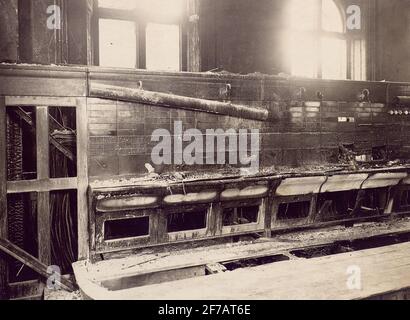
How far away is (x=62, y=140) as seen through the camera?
16.3 ft

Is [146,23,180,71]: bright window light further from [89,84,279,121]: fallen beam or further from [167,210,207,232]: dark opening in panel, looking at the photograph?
[167,210,207,232]: dark opening in panel

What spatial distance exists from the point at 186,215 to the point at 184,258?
0.85 metres

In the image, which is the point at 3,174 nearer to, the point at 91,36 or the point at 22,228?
the point at 22,228

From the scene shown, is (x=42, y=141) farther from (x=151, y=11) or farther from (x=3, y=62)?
(x=151, y=11)

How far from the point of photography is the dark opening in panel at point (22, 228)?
478 cm

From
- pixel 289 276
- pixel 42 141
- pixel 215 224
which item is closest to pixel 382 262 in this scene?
pixel 289 276

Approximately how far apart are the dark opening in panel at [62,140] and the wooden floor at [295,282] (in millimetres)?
2012

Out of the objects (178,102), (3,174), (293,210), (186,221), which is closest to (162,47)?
(178,102)

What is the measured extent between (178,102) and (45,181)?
2230 mm

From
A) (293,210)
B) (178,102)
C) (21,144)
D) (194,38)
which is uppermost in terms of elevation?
(194,38)

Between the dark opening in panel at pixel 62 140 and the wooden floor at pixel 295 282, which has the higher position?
the dark opening in panel at pixel 62 140

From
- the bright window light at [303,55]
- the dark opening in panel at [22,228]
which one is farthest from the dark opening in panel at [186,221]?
the bright window light at [303,55]

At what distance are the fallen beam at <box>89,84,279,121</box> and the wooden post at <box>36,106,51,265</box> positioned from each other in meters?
0.75

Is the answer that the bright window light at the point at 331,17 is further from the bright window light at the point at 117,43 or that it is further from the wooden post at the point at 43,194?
the wooden post at the point at 43,194
